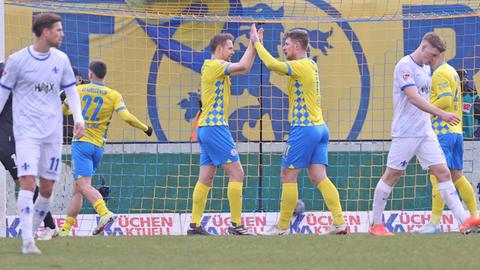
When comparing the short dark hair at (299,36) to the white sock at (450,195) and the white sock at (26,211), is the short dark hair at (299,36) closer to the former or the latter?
the white sock at (450,195)

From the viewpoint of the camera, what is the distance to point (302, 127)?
11828mm

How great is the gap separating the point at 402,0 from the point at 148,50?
13.3 feet

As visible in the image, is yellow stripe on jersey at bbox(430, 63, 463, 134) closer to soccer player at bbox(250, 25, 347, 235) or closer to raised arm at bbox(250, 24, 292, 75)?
soccer player at bbox(250, 25, 347, 235)

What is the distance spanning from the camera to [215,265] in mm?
8438

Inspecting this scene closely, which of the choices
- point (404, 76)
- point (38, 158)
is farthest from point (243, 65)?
point (38, 158)

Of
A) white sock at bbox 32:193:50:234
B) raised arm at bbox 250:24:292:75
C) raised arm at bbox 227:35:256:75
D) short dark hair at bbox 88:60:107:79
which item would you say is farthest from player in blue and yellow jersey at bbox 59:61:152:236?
white sock at bbox 32:193:50:234

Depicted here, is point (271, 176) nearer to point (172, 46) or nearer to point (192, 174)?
point (192, 174)

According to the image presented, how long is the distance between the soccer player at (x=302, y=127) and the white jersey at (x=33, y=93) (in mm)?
2941

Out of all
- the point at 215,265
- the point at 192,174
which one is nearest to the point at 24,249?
the point at 215,265

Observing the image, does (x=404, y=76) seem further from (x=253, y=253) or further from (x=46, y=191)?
(x=46, y=191)

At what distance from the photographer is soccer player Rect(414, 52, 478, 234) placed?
12406mm

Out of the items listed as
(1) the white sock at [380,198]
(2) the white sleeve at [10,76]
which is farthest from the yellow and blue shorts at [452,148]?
(2) the white sleeve at [10,76]

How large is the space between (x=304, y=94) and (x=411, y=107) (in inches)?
47.8

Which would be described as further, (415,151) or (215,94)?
(215,94)
